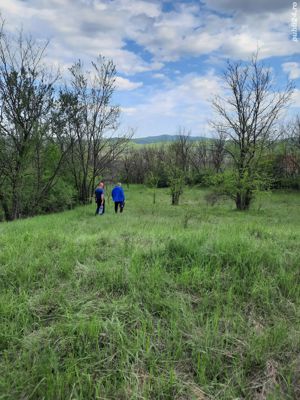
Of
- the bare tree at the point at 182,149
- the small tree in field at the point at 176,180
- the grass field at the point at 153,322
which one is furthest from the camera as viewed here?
the bare tree at the point at 182,149

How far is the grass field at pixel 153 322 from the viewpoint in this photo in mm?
2331

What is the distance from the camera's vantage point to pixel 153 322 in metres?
3.05

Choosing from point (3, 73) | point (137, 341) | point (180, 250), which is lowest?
point (137, 341)

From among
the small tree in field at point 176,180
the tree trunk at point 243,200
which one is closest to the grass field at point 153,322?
the tree trunk at point 243,200

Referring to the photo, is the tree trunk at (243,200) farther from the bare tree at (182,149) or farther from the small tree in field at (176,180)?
the bare tree at (182,149)

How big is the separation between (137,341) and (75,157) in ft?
78.8

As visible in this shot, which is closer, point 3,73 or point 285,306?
point 285,306

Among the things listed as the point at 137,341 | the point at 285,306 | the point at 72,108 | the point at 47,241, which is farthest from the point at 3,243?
the point at 72,108

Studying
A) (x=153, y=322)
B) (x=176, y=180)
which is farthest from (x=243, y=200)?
(x=153, y=322)

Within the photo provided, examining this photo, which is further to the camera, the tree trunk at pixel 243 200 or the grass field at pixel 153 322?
the tree trunk at pixel 243 200

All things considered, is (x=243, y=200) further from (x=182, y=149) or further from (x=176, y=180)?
(x=182, y=149)

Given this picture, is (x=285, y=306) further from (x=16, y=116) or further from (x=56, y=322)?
(x=16, y=116)

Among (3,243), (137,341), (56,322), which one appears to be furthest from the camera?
(3,243)

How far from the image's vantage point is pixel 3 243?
552 cm
